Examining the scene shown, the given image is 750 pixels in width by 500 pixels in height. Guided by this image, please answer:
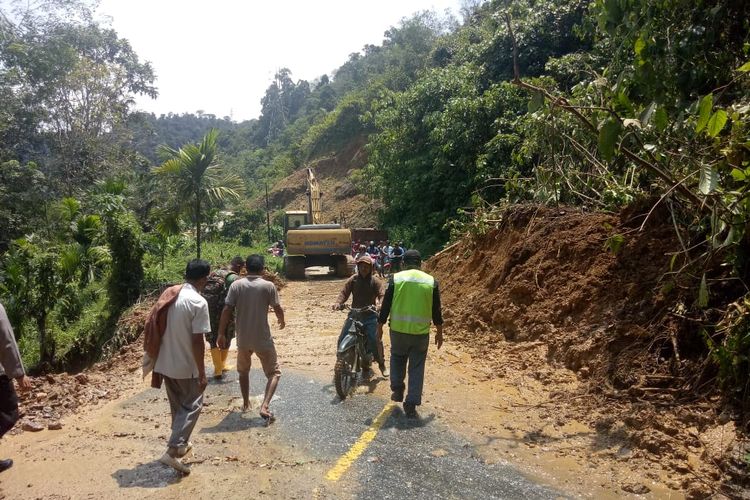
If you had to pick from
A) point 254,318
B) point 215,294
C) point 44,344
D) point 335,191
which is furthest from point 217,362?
point 335,191

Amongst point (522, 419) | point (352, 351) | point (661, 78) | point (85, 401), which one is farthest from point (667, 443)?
point (85, 401)

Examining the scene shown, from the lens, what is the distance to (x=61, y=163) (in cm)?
2934

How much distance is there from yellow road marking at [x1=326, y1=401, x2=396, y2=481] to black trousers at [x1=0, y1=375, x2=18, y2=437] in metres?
2.58

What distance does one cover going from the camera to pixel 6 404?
4.78 metres

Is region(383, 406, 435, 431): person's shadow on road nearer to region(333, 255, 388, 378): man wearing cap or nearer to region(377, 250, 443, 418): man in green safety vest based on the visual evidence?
region(377, 250, 443, 418): man in green safety vest

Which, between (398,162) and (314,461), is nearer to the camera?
(314,461)

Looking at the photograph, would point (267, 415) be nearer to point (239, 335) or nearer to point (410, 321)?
point (239, 335)

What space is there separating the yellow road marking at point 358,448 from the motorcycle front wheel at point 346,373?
0.59 meters

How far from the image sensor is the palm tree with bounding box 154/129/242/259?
693 inches

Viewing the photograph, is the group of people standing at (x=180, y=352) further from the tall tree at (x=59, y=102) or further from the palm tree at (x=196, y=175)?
the tall tree at (x=59, y=102)

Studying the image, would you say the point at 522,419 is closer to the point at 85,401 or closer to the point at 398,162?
the point at 85,401

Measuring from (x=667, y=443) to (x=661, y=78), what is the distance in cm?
415

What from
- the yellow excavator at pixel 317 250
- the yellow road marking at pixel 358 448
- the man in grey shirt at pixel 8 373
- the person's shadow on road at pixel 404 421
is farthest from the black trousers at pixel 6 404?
the yellow excavator at pixel 317 250

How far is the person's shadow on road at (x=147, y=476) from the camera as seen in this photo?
456 cm
